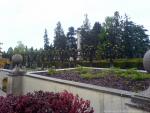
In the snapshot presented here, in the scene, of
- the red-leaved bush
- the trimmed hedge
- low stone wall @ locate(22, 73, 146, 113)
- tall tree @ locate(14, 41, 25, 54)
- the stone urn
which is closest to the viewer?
the red-leaved bush

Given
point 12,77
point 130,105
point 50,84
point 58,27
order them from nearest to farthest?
point 130,105 → point 50,84 → point 12,77 → point 58,27

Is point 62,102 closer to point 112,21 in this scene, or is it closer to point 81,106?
point 81,106

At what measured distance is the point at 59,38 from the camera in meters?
65.0

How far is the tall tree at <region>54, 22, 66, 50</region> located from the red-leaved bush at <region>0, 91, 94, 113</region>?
54955 mm

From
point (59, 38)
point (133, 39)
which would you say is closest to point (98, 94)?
point (133, 39)

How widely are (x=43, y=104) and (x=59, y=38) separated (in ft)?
200

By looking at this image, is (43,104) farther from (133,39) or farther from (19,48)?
(19,48)

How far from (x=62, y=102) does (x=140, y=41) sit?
47765 millimetres

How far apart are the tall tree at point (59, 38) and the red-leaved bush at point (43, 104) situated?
55.0m

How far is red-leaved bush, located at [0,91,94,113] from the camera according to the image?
14.1ft

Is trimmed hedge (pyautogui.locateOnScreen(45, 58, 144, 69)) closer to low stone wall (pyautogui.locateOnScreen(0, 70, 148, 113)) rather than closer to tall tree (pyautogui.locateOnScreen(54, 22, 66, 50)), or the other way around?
low stone wall (pyautogui.locateOnScreen(0, 70, 148, 113))

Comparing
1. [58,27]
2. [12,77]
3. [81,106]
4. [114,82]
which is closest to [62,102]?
[81,106]

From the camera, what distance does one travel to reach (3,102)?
15.1ft

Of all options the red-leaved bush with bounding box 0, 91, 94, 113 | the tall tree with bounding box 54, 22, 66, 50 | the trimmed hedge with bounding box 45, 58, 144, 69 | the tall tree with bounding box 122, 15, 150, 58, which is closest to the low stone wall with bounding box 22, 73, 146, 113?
the red-leaved bush with bounding box 0, 91, 94, 113
